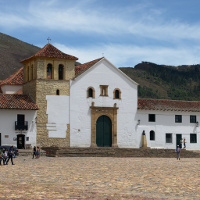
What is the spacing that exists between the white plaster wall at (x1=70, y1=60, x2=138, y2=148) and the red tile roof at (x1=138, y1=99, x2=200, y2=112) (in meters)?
1.56

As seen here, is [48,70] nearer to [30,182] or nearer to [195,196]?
[30,182]

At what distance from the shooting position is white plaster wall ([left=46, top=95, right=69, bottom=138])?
145 ft

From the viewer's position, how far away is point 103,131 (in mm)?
46594

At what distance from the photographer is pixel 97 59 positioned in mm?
47844

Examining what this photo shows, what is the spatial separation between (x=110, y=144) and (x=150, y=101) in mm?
7145

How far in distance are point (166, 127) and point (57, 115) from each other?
1225 centimetres

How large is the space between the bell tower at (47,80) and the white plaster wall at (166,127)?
8.62 metres

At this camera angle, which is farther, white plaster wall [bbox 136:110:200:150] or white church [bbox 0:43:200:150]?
white plaster wall [bbox 136:110:200:150]

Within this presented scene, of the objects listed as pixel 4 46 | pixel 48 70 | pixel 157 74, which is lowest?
pixel 48 70

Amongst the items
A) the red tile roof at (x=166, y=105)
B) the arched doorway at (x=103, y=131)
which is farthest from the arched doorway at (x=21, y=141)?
the red tile roof at (x=166, y=105)

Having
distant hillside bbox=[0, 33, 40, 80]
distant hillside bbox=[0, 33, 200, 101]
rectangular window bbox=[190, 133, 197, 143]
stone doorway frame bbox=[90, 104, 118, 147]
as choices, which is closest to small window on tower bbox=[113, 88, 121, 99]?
stone doorway frame bbox=[90, 104, 118, 147]

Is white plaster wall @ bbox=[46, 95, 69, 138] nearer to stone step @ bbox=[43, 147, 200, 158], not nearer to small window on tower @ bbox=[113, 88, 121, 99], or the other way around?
stone step @ bbox=[43, 147, 200, 158]

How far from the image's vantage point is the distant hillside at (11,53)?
134 meters

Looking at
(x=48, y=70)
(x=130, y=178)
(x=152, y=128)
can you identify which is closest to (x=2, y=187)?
(x=130, y=178)
